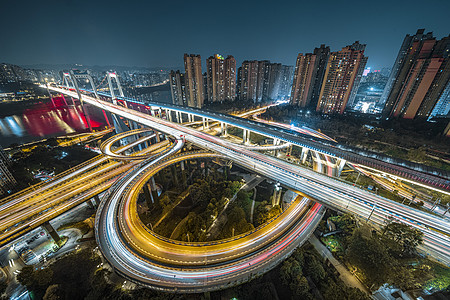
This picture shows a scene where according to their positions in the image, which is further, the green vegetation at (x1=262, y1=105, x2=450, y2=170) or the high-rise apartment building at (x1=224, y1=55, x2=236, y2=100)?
the high-rise apartment building at (x1=224, y1=55, x2=236, y2=100)

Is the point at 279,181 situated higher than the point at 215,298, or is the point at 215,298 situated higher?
the point at 279,181

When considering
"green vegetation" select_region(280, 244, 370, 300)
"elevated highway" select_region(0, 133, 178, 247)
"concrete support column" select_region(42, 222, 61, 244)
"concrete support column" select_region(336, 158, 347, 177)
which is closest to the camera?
"green vegetation" select_region(280, 244, 370, 300)

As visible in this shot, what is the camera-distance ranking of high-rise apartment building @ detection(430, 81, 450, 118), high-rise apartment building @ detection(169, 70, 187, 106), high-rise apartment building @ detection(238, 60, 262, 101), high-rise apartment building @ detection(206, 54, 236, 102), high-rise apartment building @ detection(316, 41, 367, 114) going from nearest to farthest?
high-rise apartment building @ detection(430, 81, 450, 118) → high-rise apartment building @ detection(316, 41, 367, 114) → high-rise apartment building @ detection(206, 54, 236, 102) → high-rise apartment building @ detection(238, 60, 262, 101) → high-rise apartment building @ detection(169, 70, 187, 106)

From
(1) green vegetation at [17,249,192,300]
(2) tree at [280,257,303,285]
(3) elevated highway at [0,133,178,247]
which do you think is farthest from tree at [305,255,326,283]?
(3) elevated highway at [0,133,178,247]

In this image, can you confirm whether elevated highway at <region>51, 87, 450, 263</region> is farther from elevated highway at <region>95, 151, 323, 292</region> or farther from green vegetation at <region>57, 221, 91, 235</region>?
green vegetation at <region>57, 221, 91, 235</region>

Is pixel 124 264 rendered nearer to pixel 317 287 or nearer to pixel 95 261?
pixel 95 261

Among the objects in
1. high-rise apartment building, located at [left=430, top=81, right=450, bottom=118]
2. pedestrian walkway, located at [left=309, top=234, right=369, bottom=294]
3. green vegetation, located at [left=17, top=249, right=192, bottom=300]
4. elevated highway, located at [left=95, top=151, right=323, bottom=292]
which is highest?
high-rise apartment building, located at [left=430, top=81, right=450, bottom=118]

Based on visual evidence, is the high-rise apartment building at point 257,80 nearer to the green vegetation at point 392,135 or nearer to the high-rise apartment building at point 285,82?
the high-rise apartment building at point 285,82

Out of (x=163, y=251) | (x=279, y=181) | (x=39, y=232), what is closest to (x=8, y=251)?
(x=39, y=232)
